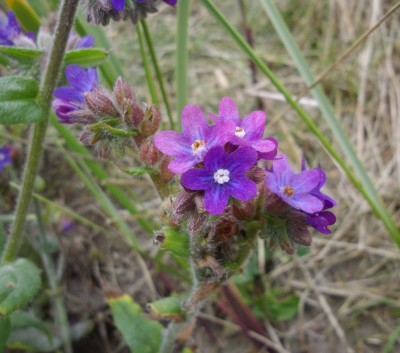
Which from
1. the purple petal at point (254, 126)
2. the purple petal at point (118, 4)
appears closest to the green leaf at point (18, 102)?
the purple petal at point (118, 4)

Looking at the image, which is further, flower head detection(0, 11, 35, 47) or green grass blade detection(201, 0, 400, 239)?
flower head detection(0, 11, 35, 47)

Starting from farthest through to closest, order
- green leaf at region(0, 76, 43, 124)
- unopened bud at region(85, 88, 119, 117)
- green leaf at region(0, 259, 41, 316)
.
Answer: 1. green leaf at region(0, 259, 41, 316)
2. green leaf at region(0, 76, 43, 124)
3. unopened bud at region(85, 88, 119, 117)

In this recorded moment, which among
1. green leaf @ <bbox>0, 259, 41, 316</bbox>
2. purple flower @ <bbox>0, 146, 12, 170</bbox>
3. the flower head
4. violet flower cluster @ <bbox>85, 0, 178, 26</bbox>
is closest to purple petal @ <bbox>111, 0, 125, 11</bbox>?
violet flower cluster @ <bbox>85, 0, 178, 26</bbox>

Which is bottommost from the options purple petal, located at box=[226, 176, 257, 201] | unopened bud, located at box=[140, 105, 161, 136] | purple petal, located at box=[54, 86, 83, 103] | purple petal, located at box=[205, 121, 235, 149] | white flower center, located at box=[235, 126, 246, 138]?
purple petal, located at box=[226, 176, 257, 201]

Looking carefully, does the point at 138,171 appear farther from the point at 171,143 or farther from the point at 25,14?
the point at 25,14

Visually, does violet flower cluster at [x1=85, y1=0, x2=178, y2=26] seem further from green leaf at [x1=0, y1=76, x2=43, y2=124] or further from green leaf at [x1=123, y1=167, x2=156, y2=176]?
green leaf at [x1=123, y1=167, x2=156, y2=176]

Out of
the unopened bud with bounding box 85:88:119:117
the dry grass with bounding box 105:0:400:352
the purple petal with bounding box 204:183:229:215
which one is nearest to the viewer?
the purple petal with bounding box 204:183:229:215

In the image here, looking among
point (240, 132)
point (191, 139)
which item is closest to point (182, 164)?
point (191, 139)

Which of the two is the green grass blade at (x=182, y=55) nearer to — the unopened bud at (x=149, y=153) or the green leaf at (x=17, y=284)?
the unopened bud at (x=149, y=153)
